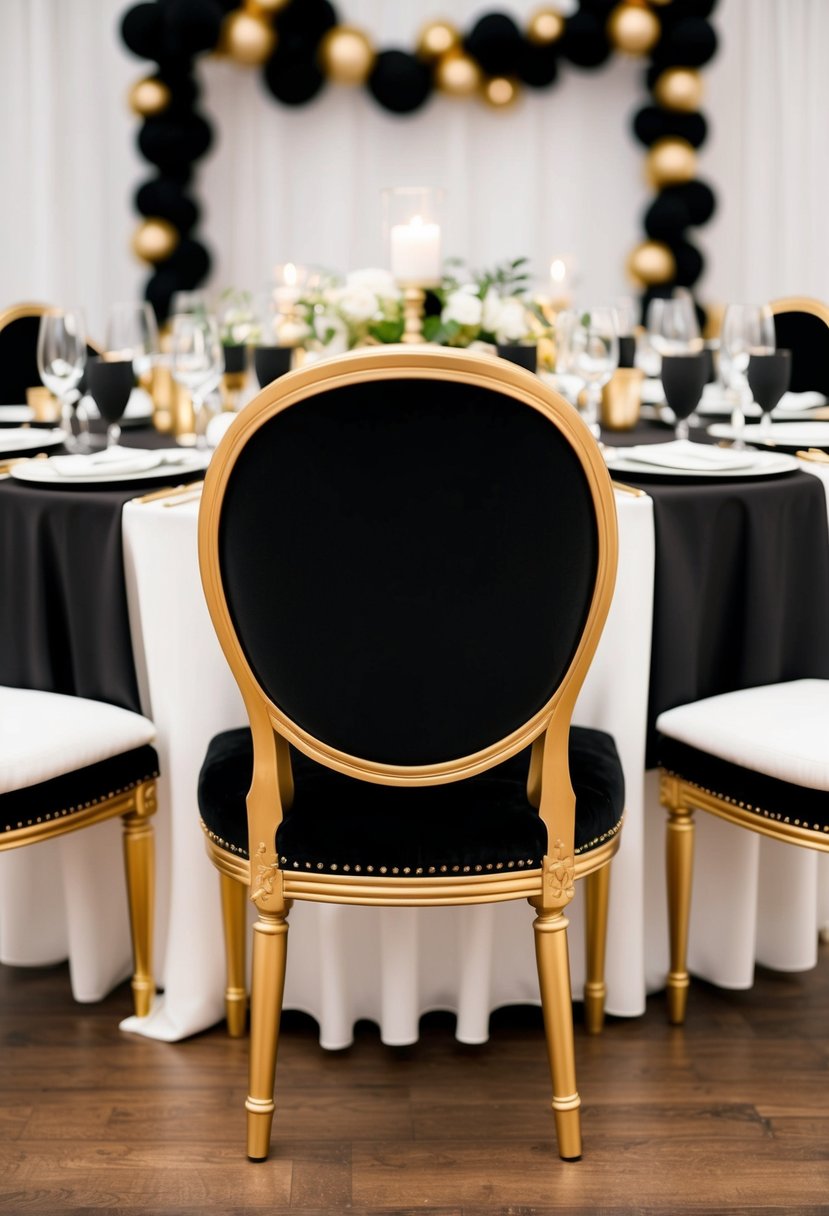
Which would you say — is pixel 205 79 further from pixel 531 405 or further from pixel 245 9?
pixel 531 405

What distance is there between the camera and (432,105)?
593cm

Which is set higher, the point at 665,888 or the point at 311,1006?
the point at 665,888

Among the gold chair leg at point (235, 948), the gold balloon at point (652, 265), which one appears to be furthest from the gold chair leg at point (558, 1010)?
the gold balloon at point (652, 265)

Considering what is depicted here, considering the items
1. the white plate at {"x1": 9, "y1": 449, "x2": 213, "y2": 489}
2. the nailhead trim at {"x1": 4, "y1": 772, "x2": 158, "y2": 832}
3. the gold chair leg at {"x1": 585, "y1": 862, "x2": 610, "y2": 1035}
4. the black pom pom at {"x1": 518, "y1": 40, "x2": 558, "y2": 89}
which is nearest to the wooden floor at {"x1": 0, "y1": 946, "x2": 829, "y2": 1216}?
the gold chair leg at {"x1": 585, "y1": 862, "x2": 610, "y2": 1035}

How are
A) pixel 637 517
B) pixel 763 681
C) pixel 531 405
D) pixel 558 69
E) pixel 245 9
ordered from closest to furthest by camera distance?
pixel 531 405 → pixel 637 517 → pixel 763 681 → pixel 245 9 → pixel 558 69

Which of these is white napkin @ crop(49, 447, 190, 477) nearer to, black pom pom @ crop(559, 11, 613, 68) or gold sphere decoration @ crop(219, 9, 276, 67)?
gold sphere decoration @ crop(219, 9, 276, 67)

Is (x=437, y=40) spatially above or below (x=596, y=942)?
above

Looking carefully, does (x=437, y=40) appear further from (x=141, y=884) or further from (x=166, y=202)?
(x=141, y=884)

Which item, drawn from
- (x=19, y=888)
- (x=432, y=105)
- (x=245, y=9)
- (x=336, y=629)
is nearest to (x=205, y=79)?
(x=245, y=9)

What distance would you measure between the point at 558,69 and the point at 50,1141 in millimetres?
5138

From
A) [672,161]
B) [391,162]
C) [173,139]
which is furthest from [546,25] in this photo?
[173,139]

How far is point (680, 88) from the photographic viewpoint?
5.47 metres

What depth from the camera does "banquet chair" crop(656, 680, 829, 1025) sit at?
1826mm

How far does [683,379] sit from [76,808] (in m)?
1.28
